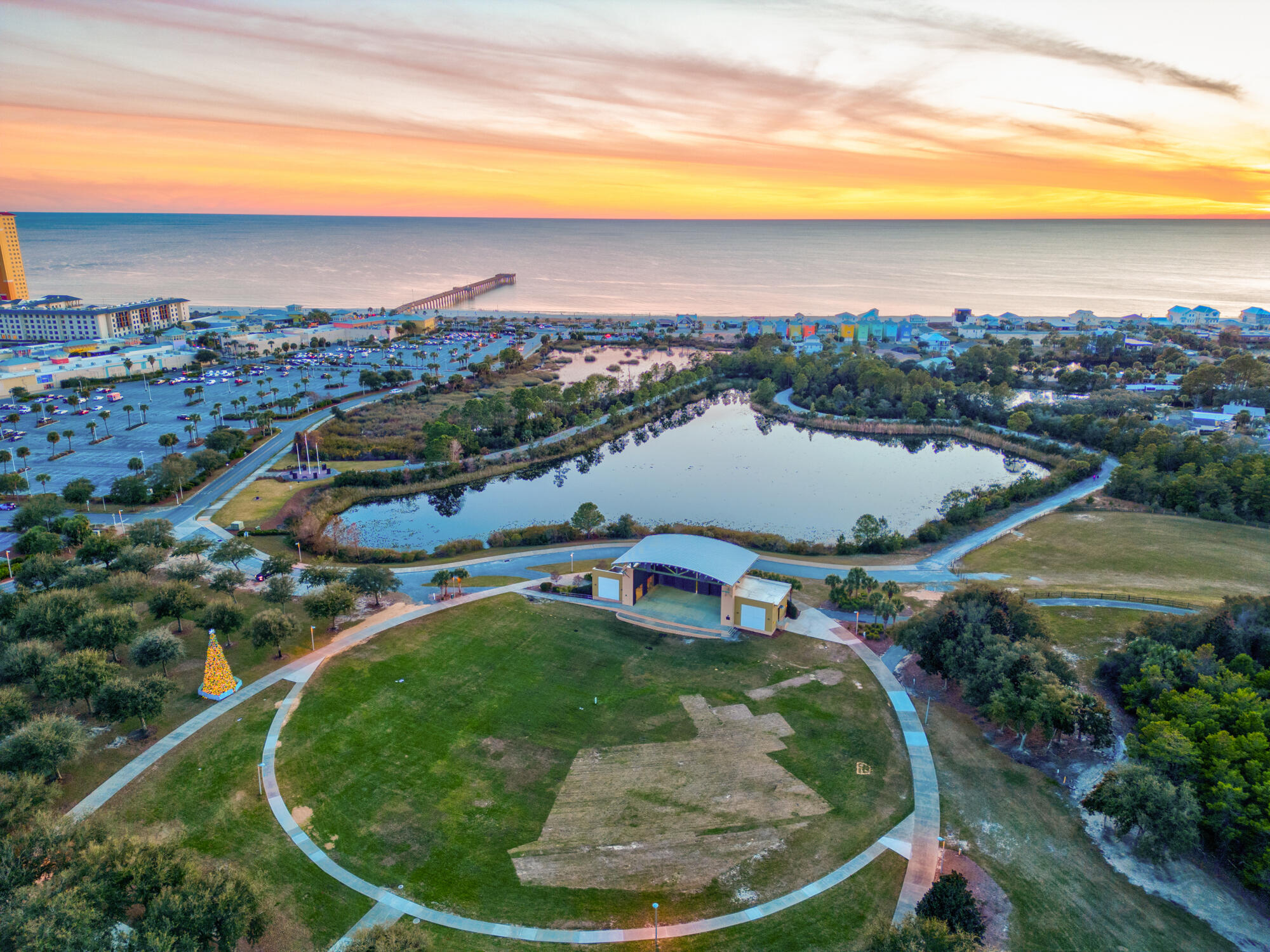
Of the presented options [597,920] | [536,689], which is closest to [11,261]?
[536,689]

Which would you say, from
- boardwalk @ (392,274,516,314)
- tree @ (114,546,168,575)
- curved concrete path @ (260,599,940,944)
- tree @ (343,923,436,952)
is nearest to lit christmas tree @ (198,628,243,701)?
curved concrete path @ (260,599,940,944)

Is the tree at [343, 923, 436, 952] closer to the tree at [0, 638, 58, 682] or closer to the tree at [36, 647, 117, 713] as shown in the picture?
the tree at [36, 647, 117, 713]

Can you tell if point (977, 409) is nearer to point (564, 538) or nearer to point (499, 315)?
point (564, 538)

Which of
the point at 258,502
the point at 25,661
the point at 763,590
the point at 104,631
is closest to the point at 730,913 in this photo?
the point at 763,590

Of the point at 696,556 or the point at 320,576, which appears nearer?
the point at 696,556

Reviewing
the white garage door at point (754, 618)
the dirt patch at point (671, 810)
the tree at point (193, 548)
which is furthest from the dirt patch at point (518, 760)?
the tree at point (193, 548)

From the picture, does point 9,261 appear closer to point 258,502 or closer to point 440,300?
point 440,300
